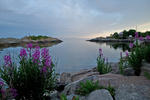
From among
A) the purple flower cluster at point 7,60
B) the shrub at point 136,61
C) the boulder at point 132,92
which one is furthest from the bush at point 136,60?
the purple flower cluster at point 7,60

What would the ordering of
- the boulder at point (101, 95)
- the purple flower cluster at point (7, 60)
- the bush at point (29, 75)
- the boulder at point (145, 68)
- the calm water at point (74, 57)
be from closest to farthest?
the boulder at point (101, 95)
the purple flower cluster at point (7, 60)
the bush at point (29, 75)
the boulder at point (145, 68)
the calm water at point (74, 57)

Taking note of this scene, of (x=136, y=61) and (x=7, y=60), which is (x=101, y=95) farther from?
(x=136, y=61)

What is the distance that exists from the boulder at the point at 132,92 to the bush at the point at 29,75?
1.99m

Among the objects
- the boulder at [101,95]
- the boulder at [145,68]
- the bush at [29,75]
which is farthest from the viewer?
the boulder at [145,68]

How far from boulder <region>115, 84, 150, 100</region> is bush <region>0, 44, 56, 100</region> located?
1.99m

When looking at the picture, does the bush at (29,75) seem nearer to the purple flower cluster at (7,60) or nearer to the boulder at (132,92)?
the purple flower cluster at (7,60)

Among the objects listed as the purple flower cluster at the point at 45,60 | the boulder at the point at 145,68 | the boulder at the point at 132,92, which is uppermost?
the purple flower cluster at the point at 45,60

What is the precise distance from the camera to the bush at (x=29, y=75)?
3096 mm

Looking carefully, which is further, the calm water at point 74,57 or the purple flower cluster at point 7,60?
the calm water at point 74,57

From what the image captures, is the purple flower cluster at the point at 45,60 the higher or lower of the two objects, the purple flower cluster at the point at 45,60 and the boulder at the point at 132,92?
the higher

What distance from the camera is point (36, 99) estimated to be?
325 centimetres

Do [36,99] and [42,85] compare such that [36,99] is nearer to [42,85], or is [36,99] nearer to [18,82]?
[42,85]

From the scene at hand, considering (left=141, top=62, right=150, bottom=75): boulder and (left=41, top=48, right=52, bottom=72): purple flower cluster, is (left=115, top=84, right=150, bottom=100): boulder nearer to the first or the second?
(left=141, top=62, right=150, bottom=75): boulder

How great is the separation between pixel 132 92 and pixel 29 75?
107 inches
